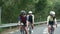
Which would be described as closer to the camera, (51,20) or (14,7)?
(51,20)

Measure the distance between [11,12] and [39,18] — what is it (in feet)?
51.6

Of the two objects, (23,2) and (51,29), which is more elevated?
(23,2)

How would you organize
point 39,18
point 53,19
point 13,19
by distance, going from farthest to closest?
point 39,18 < point 13,19 < point 53,19

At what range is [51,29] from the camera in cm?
1369

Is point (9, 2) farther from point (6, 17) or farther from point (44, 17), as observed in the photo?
point (44, 17)

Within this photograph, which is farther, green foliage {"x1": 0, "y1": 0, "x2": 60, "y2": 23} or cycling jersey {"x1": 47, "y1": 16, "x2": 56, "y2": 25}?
green foliage {"x1": 0, "y1": 0, "x2": 60, "y2": 23}

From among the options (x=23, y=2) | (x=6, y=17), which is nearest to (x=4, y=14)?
(x=6, y=17)

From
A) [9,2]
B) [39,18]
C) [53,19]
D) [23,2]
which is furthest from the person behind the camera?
[39,18]

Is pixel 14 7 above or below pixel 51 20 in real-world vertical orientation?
above

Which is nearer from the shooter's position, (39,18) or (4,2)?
(4,2)

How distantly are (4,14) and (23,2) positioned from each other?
2.76 metres

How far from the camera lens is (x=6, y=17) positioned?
29.6 m

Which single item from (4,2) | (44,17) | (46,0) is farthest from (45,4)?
(4,2)

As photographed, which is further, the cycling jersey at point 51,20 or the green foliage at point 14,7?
the green foliage at point 14,7
